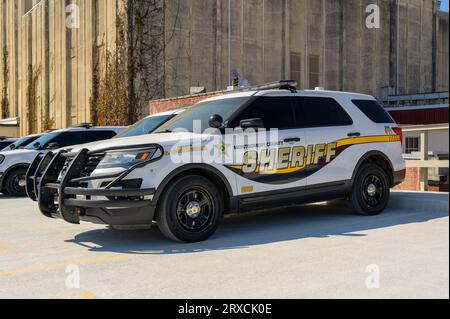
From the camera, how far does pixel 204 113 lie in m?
7.16

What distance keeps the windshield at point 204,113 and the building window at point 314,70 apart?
79.7ft

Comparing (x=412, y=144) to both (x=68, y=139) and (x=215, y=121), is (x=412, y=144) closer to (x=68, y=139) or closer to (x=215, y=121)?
(x=68, y=139)

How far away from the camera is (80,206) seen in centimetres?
602

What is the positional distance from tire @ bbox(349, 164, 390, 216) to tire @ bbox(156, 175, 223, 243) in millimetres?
2552

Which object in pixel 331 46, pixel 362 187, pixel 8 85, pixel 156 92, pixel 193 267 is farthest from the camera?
pixel 8 85

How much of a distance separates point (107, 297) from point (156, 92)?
21.6 meters

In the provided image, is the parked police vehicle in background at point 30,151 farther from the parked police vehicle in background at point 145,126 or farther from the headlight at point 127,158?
the headlight at point 127,158

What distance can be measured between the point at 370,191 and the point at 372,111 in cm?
134

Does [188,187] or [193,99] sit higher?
[193,99]

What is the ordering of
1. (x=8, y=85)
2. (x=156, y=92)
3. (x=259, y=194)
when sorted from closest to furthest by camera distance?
(x=259, y=194) < (x=156, y=92) < (x=8, y=85)

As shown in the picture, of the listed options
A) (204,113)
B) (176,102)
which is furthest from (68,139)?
(204,113)

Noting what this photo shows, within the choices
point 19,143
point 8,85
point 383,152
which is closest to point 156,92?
point 19,143

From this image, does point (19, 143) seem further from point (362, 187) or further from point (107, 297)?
point (107, 297)

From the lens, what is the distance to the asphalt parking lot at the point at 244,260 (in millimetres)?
4316
